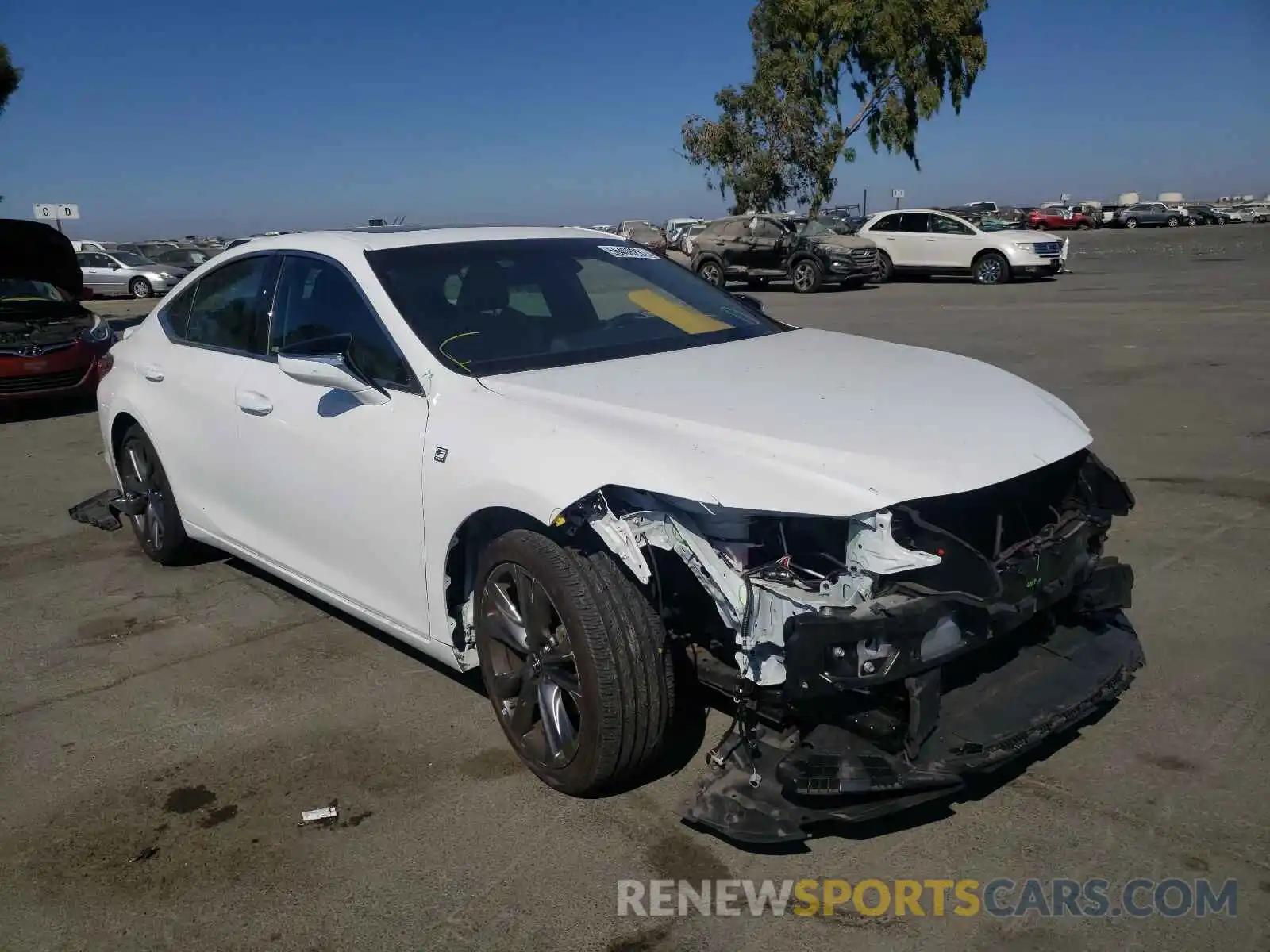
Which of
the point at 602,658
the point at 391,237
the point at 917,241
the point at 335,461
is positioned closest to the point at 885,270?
the point at 917,241

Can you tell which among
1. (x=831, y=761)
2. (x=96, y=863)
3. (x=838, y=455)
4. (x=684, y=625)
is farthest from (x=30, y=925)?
(x=838, y=455)

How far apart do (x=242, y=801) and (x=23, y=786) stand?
0.79 meters

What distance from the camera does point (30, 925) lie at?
9.27ft

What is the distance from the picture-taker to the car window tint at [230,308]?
4.62 meters

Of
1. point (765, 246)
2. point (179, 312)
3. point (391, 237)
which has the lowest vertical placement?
point (765, 246)

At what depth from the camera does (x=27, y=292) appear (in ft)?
38.2

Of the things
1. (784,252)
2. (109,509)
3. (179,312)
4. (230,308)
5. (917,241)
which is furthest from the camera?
(917,241)

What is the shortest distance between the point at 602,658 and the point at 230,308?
2.85 meters

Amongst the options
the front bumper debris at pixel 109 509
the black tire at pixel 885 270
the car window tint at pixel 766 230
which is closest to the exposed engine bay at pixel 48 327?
the front bumper debris at pixel 109 509

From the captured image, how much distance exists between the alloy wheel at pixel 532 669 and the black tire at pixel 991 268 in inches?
876

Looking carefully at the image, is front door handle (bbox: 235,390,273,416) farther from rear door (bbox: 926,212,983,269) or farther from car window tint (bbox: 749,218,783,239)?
rear door (bbox: 926,212,983,269)

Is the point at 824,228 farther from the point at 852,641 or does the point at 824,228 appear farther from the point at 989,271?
the point at 852,641

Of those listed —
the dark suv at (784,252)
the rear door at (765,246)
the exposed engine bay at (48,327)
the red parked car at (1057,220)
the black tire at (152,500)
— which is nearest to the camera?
the black tire at (152,500)

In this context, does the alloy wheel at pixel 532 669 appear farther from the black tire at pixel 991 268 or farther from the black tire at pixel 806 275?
the black tire at pixel 991 268
